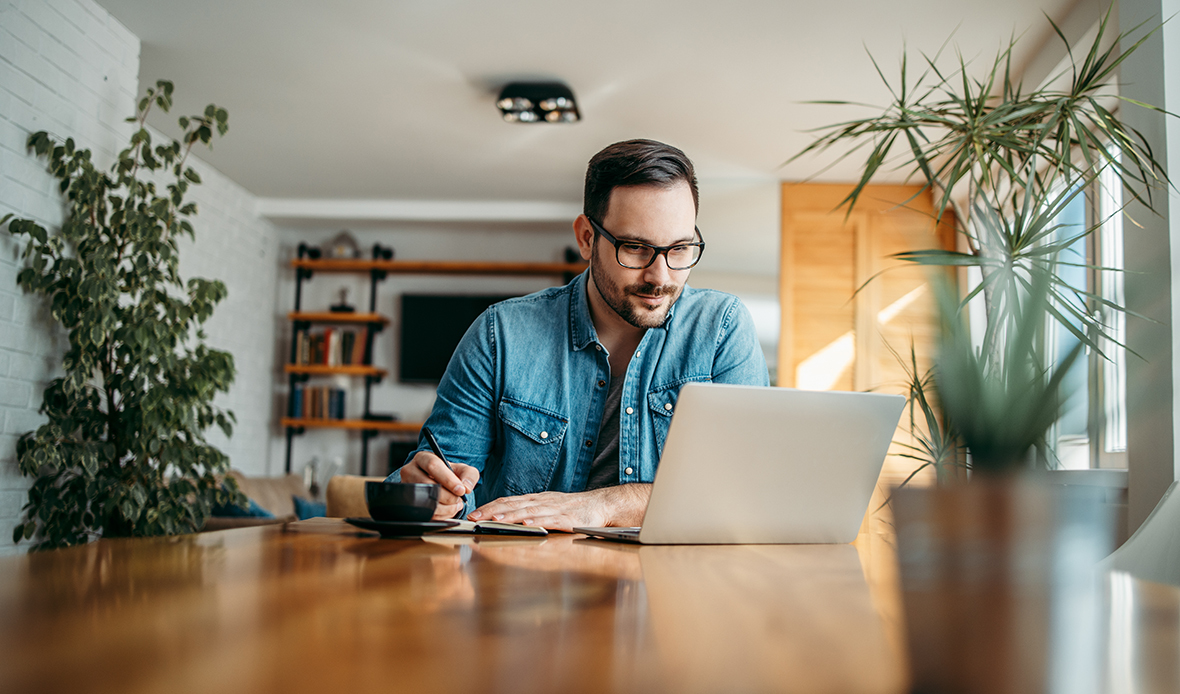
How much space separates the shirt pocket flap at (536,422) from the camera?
1.59 meters

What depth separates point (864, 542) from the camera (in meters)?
1.05

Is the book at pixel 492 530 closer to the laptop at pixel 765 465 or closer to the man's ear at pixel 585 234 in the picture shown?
the laptop at pixel 765 465

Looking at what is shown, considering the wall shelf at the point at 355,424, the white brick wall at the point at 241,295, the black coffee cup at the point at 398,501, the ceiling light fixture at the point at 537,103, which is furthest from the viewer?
the wall shelf at the point at 355,424

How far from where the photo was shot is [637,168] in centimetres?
163

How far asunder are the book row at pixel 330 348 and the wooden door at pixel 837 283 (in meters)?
3.37

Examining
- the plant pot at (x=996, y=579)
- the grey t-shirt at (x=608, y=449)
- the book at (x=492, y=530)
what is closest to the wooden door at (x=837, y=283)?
the grey t-shirt at (x=608, y=449)

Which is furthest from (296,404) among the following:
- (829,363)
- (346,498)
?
(829,363)

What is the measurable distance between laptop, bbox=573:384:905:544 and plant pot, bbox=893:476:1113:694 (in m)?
0.64

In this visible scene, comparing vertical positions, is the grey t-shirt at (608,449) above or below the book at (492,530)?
above

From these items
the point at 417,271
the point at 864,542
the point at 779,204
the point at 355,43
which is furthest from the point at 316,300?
the point at 864,542

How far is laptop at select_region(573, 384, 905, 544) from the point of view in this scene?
0.91 metres

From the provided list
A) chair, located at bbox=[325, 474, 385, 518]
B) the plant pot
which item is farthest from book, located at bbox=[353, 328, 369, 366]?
the plant pot

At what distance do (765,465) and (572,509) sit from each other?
38 centimetres

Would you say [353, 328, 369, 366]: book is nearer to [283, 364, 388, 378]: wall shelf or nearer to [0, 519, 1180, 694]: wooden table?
[283, 364, 388, 378]: wall shelf
